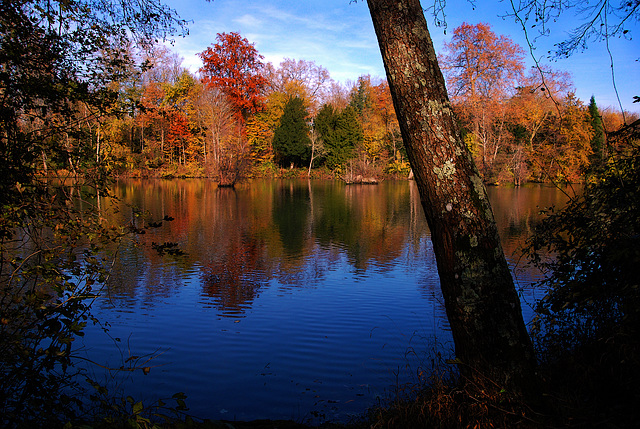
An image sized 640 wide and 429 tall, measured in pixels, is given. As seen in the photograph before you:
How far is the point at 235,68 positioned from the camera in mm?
45875

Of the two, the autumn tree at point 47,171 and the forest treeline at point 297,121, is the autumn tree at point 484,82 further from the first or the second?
the autumn tree at point 47,171

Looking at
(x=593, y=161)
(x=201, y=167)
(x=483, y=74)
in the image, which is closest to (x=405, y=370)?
(x=593, y=161)

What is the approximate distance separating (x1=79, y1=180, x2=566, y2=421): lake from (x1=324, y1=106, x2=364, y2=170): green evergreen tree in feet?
107

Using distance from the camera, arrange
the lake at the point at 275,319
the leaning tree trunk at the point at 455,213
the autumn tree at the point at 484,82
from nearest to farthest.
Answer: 1. the leaning tree trunk at the point at 455,213
2. the lake at the point at 275,319
3. the autumn tree at the point at 484,82

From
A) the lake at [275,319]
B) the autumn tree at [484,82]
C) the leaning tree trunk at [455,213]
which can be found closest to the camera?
the leaning tree trunk at [455,213]

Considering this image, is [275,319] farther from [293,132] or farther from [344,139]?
→ [344,139]

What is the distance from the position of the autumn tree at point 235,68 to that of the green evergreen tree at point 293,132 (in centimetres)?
392

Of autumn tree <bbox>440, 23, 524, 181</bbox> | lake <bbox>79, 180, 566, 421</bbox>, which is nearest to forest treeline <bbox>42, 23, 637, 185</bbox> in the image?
autumn tree <bbox>440, 23, 524, 181</bbox>

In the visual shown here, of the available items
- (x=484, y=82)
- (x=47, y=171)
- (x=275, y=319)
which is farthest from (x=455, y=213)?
(x=484, y=82)

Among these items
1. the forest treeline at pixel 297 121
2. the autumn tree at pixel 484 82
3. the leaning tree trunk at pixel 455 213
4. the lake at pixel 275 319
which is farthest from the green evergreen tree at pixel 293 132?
the leaning tree trunk at pixel 455 213

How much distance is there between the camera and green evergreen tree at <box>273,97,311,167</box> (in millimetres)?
45781

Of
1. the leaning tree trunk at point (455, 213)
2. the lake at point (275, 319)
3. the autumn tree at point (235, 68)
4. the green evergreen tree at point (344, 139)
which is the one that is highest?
the autumn tree at point (235, 68)

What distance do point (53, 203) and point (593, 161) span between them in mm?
4884

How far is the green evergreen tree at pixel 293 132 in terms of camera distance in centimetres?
4578
